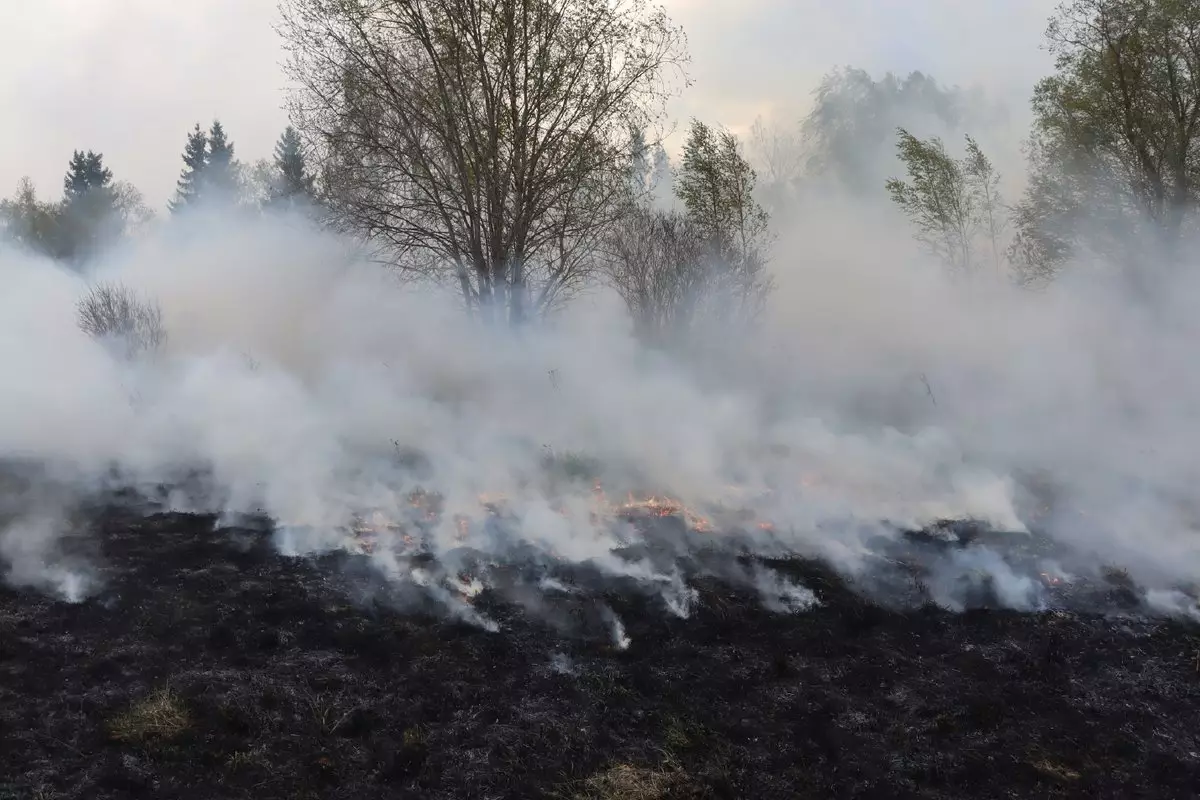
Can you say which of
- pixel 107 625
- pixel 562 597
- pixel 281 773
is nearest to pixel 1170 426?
pixel 562 597

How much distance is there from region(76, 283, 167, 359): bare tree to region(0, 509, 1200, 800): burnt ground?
19.0ft

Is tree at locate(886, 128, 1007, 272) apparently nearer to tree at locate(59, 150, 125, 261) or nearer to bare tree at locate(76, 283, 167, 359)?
bare tree at locate(76, 283, 167, 359)

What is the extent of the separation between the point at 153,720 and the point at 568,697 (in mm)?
2401

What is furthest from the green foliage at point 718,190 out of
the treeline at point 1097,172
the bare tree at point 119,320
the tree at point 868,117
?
the tree at point 868,117

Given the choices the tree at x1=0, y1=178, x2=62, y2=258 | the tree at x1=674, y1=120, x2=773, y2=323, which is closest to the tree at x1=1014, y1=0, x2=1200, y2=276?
the tree at x1=674, y1=120, x2=773, y2=323

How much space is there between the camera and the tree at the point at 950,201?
21.6 meters

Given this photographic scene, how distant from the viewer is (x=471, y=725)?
4.20m

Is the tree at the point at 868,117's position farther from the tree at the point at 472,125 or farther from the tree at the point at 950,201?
the tree at the point at 472,125

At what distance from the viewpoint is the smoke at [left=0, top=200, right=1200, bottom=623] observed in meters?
6.58

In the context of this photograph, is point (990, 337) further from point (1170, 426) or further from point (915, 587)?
point (915, 587)

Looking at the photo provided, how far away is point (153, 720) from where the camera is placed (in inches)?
158

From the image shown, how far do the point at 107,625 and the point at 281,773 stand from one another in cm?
225

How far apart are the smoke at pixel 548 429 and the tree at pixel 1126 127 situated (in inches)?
85.1

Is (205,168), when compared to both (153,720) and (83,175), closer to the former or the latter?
(83,175)
